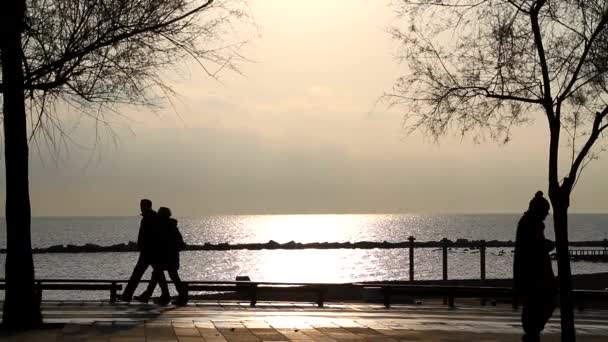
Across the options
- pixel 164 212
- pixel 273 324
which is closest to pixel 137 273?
pixel 164 212

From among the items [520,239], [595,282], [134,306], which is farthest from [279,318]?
[595,282]

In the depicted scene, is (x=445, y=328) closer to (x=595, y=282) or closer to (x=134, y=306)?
(x=134, y=306)

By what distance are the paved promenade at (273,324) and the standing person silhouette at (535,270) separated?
1.27 m

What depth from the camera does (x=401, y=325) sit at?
17.5 metres

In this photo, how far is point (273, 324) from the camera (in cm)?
1678

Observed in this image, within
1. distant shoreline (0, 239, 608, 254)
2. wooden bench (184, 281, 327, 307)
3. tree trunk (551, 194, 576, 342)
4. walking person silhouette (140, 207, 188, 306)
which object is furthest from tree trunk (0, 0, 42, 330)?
distant shoreline (0, 239, 608, 254)

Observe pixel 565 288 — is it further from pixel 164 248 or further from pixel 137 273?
pixel 137 273

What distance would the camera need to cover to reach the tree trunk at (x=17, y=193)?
15.4 m

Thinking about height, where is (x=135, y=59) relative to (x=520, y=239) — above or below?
above

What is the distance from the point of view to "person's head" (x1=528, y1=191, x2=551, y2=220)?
14219 mm

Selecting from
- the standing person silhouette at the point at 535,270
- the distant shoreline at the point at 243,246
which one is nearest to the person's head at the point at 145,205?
the standing person silhouette at the point at 535,270

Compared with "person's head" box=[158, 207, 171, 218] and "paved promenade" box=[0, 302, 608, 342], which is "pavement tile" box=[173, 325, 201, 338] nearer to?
"paved promenade" box=[0, 302, 608, 342]

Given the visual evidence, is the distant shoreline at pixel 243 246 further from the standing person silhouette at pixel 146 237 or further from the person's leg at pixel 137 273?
the standing person silhouette at pixel 146 237

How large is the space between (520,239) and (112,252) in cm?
14768
